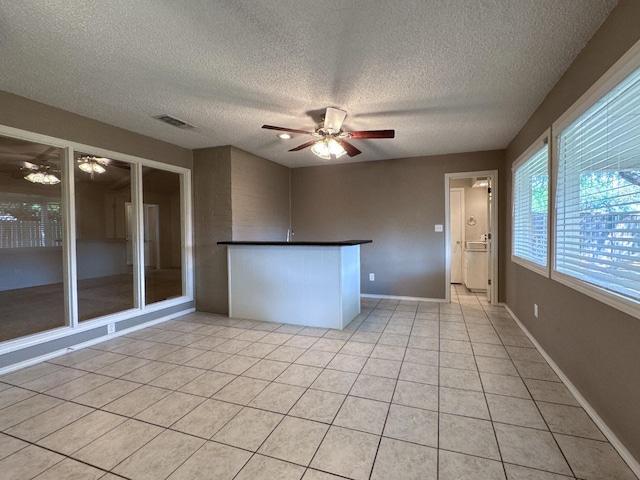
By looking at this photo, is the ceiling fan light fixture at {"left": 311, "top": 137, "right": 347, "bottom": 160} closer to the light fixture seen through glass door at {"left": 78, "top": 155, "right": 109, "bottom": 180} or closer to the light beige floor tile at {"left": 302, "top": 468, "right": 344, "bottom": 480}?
the light fixture seen through glass door at {"left": 78, "top": 155, "right": 109, "bottom": 180}

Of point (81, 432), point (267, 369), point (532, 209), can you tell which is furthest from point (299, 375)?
point (532, 209)

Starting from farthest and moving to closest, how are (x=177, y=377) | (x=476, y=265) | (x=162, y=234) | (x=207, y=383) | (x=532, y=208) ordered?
(x=162, y=234) < (x=476, y=265) < (x=532, y=208) < (x=177, y=377) < (x=207, y=383)

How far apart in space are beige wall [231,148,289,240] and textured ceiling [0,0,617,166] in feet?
3.72

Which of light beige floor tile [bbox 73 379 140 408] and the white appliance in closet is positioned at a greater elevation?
the white appliance in closet

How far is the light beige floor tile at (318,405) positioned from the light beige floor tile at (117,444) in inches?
33.3

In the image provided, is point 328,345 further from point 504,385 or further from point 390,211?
point 390,211

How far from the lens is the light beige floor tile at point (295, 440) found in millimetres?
1552

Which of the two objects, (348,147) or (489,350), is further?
(348,147)

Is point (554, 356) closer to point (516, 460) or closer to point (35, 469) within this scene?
point (516, 460)

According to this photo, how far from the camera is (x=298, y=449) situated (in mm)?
1597

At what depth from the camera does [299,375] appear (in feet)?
7.94

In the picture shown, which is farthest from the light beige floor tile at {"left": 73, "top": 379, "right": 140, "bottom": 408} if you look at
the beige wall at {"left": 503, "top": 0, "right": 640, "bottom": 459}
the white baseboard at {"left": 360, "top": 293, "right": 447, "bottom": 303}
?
the white baseboard at {"left": 360, "top": 293, "right": 447, "bottom": 303}

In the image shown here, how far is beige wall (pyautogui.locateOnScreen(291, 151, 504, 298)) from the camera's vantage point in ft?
15.8

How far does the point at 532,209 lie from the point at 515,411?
2132 millimetres
